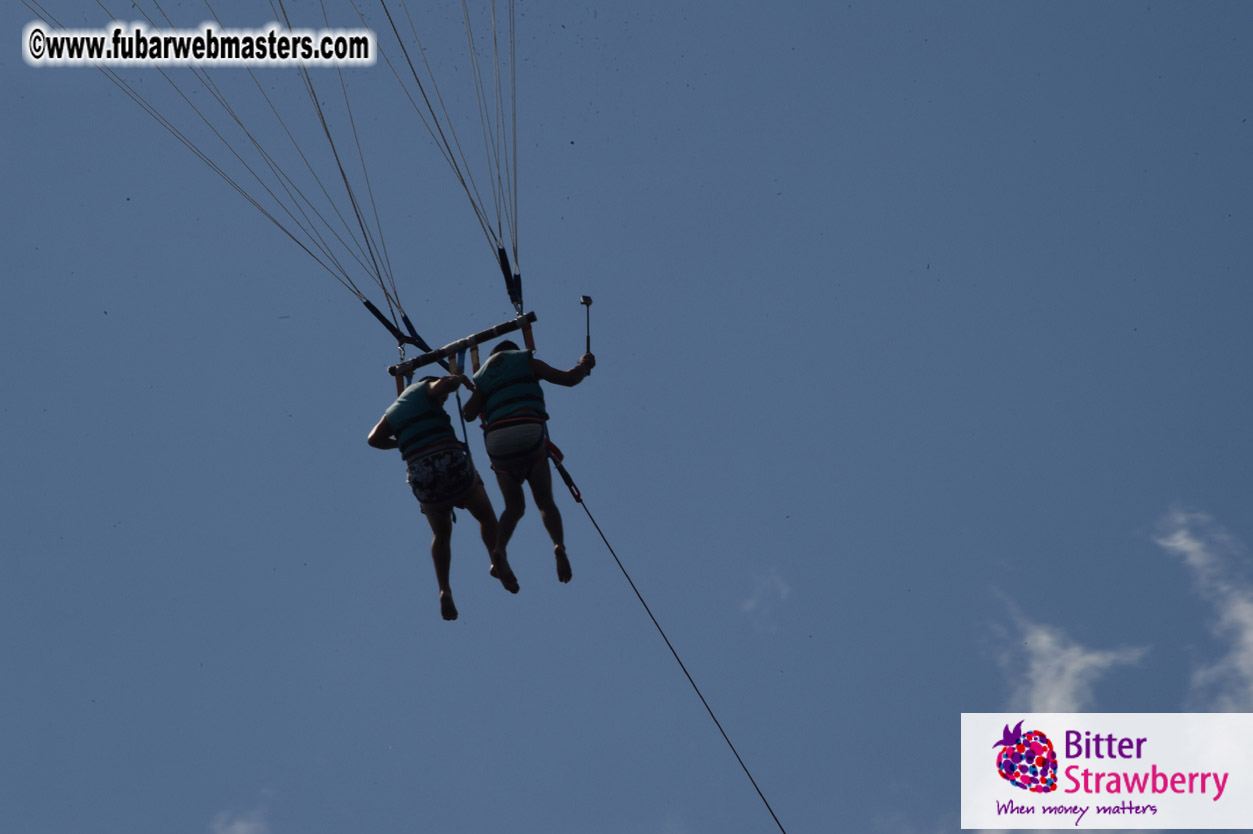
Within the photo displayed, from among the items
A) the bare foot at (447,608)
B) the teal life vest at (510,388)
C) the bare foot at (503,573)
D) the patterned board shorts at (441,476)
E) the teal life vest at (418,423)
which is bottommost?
the bare foot at (447,608)

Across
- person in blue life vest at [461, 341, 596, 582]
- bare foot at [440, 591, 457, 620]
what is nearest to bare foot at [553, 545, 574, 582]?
person in blue life vest at [461, 341, 596, 582]

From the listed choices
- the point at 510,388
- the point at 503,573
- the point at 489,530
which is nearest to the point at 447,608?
the point at 503,573

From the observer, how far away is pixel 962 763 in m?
22.9

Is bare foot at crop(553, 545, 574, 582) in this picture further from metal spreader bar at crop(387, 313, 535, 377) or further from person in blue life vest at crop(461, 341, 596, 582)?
metal spreader bar at crop(387, 313, 535, 377)

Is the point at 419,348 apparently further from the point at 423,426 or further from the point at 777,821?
the point at 777,821

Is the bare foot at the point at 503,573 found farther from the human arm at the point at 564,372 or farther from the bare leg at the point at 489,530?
the human arm at the point at 564,372

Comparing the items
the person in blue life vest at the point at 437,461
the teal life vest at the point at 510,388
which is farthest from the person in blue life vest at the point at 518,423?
the person in blue life vest at the point at 437,461

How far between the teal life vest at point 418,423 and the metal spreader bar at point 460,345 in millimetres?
433

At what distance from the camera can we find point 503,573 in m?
13.7

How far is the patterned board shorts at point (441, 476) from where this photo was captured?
13.7 m

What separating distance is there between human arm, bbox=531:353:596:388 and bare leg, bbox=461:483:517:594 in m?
1.18

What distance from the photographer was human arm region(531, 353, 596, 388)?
45.5 ft

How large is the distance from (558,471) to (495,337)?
1373 millimetres

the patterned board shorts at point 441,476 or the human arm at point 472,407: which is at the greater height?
the human arm at point 472,407
